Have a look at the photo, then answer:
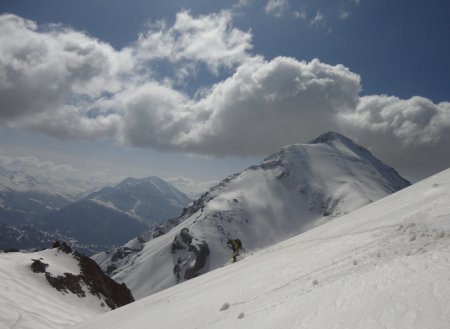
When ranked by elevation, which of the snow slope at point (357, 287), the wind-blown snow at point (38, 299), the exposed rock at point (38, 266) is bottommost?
the snow slope at point (357, 287)

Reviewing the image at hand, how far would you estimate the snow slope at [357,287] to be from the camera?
18.8 ft

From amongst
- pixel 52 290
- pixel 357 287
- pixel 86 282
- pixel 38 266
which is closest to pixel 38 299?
pixel 52 290

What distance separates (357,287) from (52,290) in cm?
4773

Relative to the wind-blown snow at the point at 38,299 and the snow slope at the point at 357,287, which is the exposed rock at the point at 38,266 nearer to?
the wind-blown snow at the point at 38,299

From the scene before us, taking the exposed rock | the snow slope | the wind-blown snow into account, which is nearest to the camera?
the snow slope

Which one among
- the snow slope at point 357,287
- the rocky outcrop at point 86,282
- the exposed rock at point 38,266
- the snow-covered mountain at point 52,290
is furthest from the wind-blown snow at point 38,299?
the snow slope at point 357,287

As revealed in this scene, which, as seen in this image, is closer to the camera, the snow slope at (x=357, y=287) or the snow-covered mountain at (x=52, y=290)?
the snow slope at (x=357, y=287)

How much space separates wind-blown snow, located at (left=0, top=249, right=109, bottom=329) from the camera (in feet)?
85.4

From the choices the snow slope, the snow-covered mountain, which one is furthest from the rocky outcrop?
the snow slope

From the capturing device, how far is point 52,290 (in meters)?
45.3

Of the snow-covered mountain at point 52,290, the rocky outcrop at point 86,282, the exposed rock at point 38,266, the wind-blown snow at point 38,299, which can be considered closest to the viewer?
the wind-blown snow at point 38,299

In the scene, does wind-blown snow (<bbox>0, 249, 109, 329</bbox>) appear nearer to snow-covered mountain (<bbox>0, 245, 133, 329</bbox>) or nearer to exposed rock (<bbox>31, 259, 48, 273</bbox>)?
snow-covered mountain (<bbox>0, 245, 133, 329</bbox>)

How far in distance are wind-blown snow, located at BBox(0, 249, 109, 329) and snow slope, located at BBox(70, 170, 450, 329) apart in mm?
18545

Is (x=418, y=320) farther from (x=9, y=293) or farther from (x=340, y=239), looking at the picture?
(x=9, y=293)
